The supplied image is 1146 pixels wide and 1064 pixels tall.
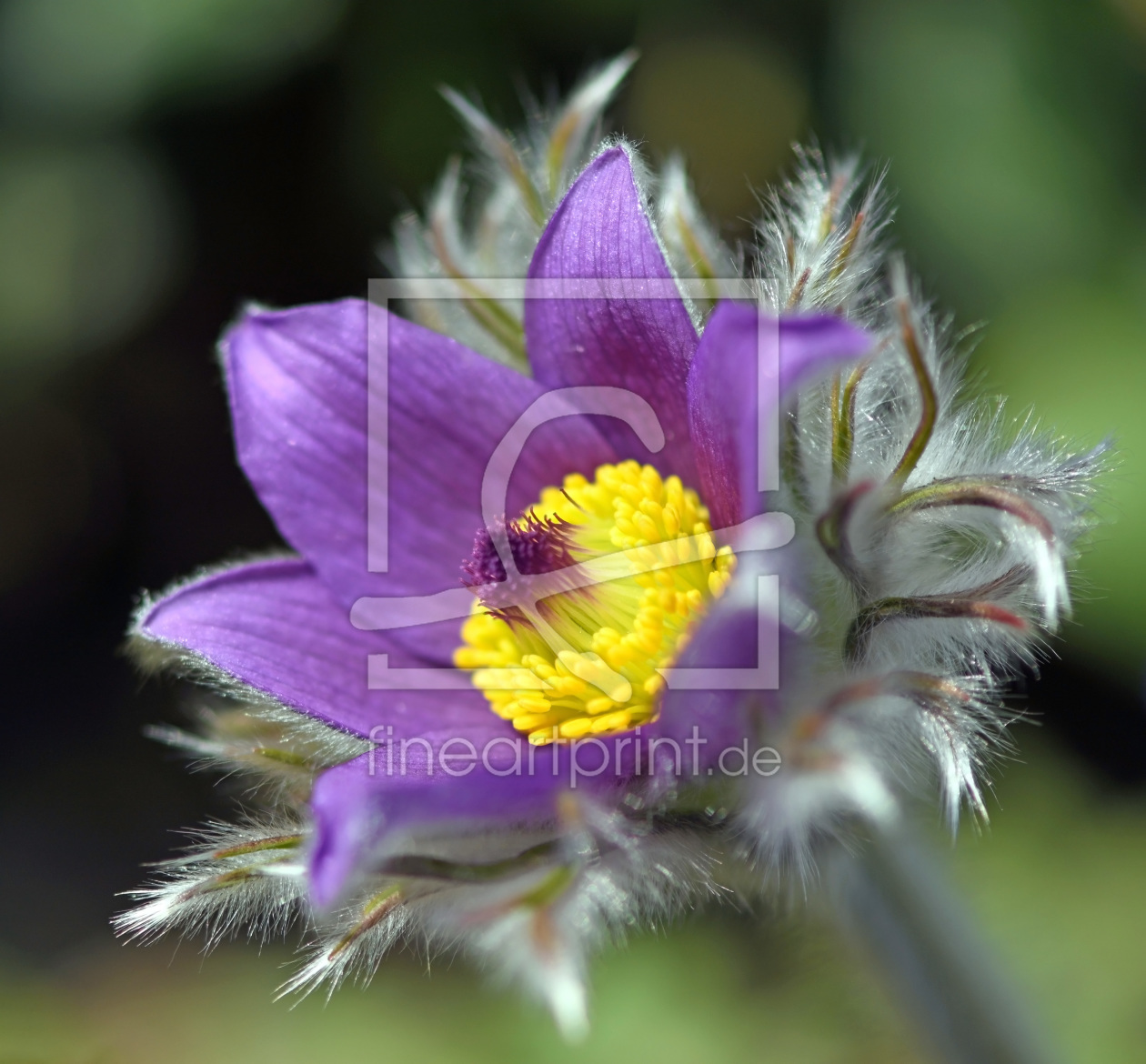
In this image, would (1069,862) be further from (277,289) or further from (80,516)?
(80,516)

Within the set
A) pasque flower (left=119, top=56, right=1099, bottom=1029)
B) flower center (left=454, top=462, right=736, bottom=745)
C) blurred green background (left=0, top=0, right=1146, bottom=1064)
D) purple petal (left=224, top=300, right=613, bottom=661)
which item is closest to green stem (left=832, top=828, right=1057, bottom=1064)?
pasque flower (left=119, top=56, right=1099, bottom=1029)

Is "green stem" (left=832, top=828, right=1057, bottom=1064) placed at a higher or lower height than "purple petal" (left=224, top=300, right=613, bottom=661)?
lower

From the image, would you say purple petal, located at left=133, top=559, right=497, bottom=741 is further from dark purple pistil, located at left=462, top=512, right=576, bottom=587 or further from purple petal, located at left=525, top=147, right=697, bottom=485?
purple petal, located at left=525, top=147, right=697, bottom=485

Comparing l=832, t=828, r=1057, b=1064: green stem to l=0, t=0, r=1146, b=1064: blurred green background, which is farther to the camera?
l=0, t=0, r=1146, b=1064: blurred green background

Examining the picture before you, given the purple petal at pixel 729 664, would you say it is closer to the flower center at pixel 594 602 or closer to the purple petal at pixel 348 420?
the flower center at pixel 594 602

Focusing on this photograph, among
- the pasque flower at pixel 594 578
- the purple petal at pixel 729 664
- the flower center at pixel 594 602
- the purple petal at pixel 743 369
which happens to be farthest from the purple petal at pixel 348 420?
the purple petal at pixel 729 664

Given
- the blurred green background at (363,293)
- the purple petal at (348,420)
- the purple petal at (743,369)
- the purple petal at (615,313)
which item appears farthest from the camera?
the blurred green background at (363,293)

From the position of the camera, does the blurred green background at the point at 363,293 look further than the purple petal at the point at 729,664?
Yes

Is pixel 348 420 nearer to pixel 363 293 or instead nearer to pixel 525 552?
pixel 525 552
